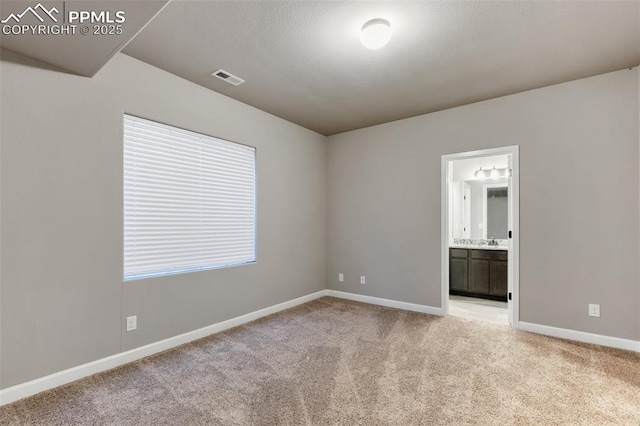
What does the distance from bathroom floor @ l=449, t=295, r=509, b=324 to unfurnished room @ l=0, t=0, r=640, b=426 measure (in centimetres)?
8

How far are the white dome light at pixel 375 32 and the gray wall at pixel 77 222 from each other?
6.23 feet

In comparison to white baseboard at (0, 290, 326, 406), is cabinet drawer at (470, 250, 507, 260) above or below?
above

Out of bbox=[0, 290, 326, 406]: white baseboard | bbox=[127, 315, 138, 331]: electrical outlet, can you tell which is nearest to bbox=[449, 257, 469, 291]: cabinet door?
bbox=[0, 290, 326, 406]: white baseboard

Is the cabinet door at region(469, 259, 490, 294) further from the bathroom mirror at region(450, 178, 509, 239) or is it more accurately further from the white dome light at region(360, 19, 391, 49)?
the white dome light at region(360, 19, 391, 49)

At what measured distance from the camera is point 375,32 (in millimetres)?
2121

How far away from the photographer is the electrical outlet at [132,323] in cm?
264

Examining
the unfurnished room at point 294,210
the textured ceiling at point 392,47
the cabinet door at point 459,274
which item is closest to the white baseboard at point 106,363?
the unfurnished room at point 294,210

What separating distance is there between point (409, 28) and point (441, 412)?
2.62m

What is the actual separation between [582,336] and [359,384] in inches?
97.0

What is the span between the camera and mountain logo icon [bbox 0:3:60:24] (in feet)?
5.35

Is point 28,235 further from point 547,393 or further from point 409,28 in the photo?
point 547,393

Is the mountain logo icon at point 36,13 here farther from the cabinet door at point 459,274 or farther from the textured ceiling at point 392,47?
the cabinet door at point 459,274

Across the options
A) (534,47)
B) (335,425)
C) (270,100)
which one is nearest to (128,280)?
(335,425)

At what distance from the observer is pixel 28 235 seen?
84.1 inches
